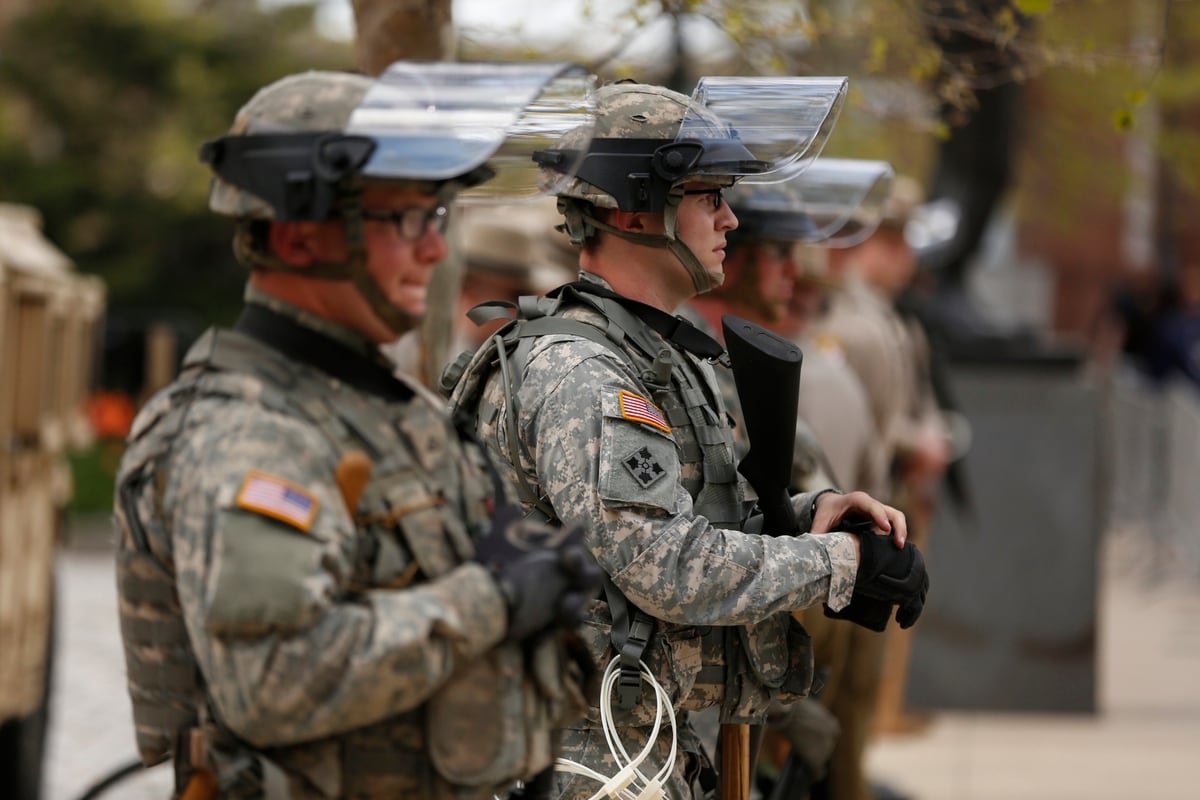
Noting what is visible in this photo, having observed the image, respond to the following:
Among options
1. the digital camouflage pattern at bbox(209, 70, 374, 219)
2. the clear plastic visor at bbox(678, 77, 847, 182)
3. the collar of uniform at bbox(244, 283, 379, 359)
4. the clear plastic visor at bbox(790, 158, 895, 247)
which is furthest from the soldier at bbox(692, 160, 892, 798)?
the digital camouflage pattern at bbox(209, 70, 374, 219)

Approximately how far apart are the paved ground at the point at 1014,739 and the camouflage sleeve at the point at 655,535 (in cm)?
446

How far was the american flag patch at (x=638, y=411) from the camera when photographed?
334 cm

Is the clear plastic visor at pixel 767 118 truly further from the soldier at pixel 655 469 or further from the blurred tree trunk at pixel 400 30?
the blurred tree trunk at pixel 400 30

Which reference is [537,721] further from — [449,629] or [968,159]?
[968,159]

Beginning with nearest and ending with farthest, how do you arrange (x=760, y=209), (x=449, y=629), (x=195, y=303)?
(x=449, y=629) < (x=760, y=209) < (x=195, y=303)

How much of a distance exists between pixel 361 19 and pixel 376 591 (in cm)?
290

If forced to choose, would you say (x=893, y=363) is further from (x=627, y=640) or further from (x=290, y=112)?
(x=290, y=112)

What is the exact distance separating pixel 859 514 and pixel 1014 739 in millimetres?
6375

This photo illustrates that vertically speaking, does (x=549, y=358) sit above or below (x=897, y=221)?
above

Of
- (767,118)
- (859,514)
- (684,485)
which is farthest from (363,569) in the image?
(767,118)

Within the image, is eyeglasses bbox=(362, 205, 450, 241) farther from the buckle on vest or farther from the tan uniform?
the tan uniform

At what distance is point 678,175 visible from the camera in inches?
141

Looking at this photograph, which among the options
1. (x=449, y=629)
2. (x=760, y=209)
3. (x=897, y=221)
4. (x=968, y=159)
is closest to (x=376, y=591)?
(x=449, y=629)

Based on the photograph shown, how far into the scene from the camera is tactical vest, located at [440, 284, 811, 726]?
3.53 meters
